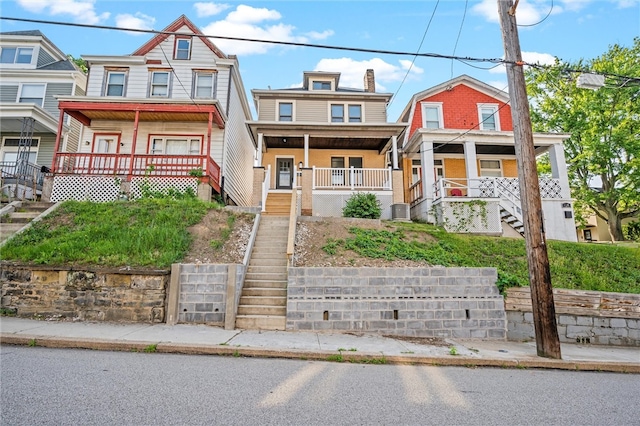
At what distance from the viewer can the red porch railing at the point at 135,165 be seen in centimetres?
1220

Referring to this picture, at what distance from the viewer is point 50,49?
60.1 ft

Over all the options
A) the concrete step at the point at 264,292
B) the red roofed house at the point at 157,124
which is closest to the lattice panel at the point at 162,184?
the red roofed house at the point at 157,124

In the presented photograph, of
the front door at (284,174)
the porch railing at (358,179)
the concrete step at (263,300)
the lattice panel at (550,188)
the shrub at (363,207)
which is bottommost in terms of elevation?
the concrete step at (263,300)

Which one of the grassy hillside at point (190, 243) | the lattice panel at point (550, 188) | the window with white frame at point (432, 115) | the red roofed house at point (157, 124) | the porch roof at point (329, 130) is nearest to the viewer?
the grassy hillside at point (190, 243)

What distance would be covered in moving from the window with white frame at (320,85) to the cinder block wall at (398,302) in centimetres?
1334

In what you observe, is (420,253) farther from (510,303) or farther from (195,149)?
(195,149)

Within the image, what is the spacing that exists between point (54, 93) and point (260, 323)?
1913 cm

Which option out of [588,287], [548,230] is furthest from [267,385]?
[548,230]

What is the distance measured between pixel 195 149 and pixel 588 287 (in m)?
15.2

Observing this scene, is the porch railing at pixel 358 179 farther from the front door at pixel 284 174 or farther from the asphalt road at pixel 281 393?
the asphalt road at pixel 281 393

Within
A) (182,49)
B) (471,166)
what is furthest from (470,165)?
(182,49)

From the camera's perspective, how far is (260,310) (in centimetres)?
655

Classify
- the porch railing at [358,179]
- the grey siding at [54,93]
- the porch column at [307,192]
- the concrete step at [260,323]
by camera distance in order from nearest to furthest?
the concrete step at [260,323] < the porch column at [307,192] < the porch railing at [358,179] < the grey siding at [54,93]

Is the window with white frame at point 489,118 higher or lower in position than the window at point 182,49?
lower
